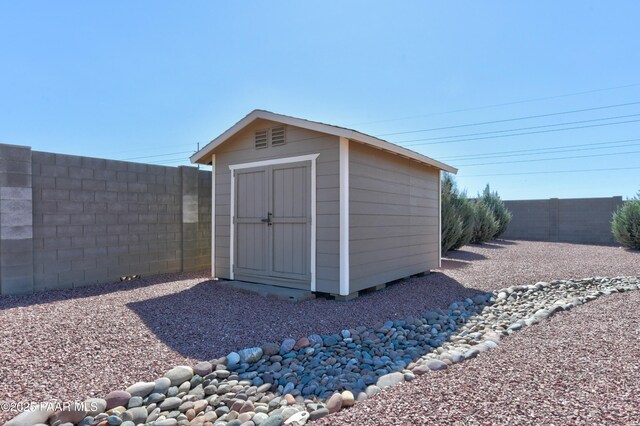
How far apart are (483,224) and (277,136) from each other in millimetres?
9934

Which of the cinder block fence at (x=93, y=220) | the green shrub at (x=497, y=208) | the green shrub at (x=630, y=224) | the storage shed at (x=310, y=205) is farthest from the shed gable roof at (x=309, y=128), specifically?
the green shrub at (x=630, y=224)

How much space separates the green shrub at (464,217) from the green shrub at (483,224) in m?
1.39

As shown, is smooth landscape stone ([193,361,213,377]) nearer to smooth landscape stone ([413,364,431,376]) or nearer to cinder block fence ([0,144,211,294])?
smooth landscape stone ([413,364,431,376])

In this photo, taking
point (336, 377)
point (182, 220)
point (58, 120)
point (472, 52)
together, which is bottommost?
point (336, 377)

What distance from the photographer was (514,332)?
379cm

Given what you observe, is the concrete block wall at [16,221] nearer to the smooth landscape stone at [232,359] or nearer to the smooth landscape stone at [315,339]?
the smooth landscape stone at [232,359]

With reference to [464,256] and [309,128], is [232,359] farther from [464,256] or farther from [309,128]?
[464,256]

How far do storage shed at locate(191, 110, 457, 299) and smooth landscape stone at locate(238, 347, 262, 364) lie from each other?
1.85 m

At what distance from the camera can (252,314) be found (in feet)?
13.9

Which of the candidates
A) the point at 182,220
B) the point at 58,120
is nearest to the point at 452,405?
the point at 182,220

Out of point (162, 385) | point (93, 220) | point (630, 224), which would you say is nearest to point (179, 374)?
point (162, 385)

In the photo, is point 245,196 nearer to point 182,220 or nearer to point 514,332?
point 182,220

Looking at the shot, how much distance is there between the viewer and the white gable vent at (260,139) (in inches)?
220

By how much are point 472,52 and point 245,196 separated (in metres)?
7.52
